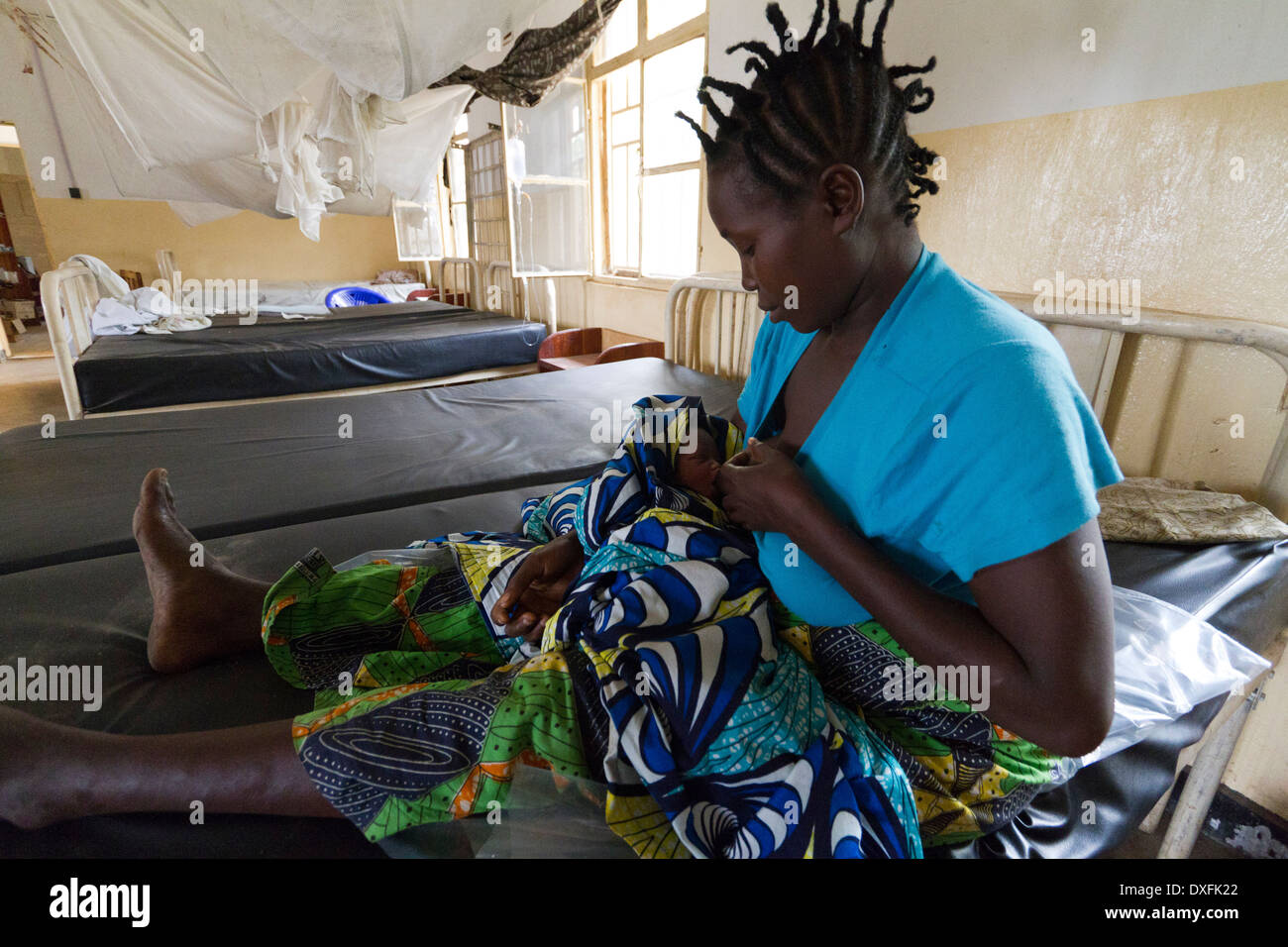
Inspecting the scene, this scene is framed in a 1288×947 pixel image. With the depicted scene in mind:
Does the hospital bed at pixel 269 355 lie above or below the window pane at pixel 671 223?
below

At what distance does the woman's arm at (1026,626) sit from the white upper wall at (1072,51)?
1230 mm

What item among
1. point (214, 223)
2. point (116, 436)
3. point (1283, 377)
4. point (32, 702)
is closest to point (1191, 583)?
point (1283, 377)

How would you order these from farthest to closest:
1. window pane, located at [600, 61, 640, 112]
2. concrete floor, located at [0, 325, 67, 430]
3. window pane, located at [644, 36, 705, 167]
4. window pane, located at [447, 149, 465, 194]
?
window pane, located at [447, 149, 465, 194], concrete floor, located at [0, 325, 67, 430], window pane, located at [600, 61, 640, 112], window pane, located at [644, 36, 705, 167]

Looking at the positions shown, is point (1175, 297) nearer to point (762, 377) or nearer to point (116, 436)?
point (762, 377)

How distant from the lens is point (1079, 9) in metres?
1.35

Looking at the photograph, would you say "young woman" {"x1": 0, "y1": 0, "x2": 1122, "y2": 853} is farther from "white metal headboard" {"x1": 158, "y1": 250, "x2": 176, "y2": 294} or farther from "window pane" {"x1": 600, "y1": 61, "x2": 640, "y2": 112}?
"white metal headboard" {"x1": 158, "y1": 250, "x2": 176, "y2": 294}

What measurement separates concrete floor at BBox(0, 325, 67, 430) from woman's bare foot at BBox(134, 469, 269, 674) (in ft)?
11.7

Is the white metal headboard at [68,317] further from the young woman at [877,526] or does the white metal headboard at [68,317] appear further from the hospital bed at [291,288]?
the young woman at [877,526]

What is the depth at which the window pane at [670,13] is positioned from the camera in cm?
307

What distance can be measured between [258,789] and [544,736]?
29 cm

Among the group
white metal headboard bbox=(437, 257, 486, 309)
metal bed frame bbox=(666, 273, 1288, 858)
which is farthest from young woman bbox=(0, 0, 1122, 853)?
white metal headboard bbox=(437, 257, 486, 309)

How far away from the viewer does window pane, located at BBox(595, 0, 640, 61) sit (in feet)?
11.3

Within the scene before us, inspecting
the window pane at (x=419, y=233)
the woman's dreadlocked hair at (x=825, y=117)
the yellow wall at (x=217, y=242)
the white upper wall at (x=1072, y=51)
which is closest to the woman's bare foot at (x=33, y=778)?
the woman's dreadlocked hair at (x=825, y=117)

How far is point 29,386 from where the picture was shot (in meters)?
5.17
